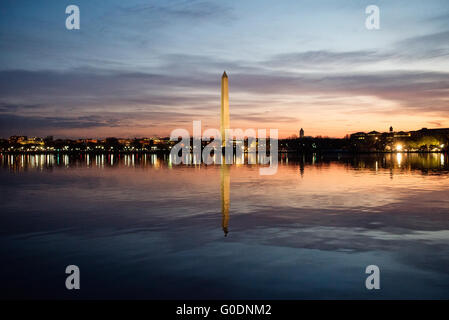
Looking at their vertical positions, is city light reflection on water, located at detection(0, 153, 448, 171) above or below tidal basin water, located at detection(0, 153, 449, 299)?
above

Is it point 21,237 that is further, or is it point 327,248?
point 21,237

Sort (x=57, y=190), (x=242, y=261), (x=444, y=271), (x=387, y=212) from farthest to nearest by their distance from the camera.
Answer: (x=57, y=190), (x=387, y=212), (x=242, y=261), (x=444, y=271)

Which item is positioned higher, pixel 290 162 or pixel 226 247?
pixel 290 162

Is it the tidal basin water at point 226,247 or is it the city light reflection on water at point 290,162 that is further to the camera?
the city light reflection on water at point 290,162

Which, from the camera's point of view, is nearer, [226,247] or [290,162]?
[226,247]

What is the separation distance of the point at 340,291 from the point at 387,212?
9.25 metres

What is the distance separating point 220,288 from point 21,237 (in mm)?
7028

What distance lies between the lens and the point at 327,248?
34.2 ft

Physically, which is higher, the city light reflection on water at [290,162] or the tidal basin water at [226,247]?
the city light reflection on water at [290,162]

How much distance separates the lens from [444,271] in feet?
28.1

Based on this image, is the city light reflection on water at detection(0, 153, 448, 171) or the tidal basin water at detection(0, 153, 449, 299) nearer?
the tidal basin water at detection(0, 153, 449, 299)

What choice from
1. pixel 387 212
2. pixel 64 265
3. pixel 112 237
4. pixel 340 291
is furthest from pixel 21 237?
pixel 387 212
